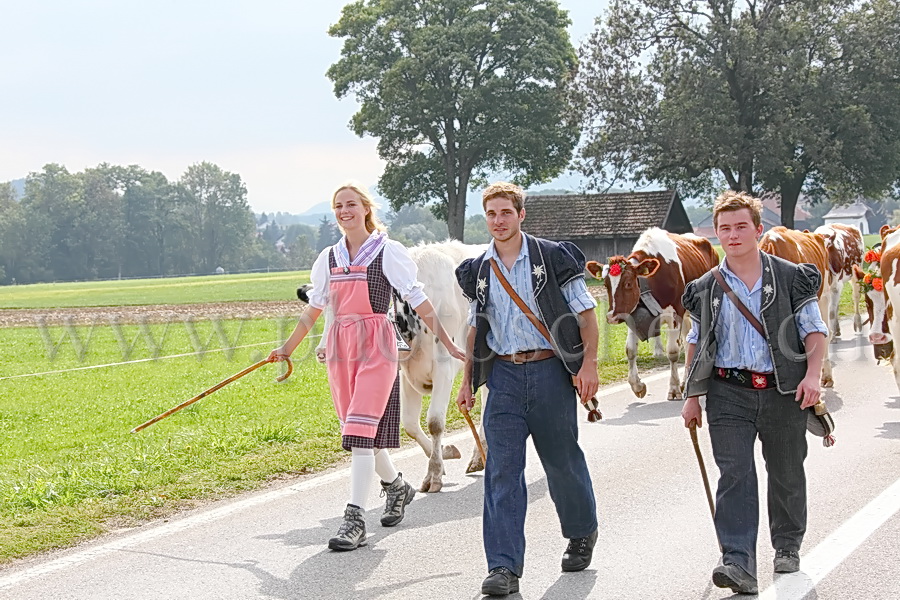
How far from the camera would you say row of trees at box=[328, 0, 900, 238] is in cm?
4956

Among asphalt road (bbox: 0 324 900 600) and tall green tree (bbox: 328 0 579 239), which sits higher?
tall green tree (bbox: 328 0 579 239)

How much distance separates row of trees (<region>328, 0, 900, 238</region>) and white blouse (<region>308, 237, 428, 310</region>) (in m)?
44.2

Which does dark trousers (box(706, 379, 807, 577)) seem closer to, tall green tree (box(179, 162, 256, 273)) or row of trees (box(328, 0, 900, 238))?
row of trees (box(328, 0, 900, 238))

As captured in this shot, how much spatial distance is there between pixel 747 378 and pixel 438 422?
321cm

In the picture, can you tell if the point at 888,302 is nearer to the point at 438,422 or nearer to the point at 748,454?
the point at 438,422

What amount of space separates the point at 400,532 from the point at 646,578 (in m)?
1.82

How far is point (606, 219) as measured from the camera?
57.9 metres

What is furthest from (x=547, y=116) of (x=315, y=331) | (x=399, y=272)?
→ (x=399, y=272)

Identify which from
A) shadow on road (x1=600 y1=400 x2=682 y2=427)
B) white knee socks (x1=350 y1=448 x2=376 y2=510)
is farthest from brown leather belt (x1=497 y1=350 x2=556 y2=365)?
shadow on road (x1=600 y1=400 x2=682 y2=427)

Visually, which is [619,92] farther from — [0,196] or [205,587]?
[0,196]

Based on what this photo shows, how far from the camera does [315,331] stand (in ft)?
88.0

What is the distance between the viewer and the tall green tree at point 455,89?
6338 cm

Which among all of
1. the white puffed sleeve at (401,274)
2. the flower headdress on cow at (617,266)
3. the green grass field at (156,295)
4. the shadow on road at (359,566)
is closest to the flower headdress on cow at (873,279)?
the flower headdress on cow at (617,266)

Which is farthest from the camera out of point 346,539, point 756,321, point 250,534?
point 250,534
